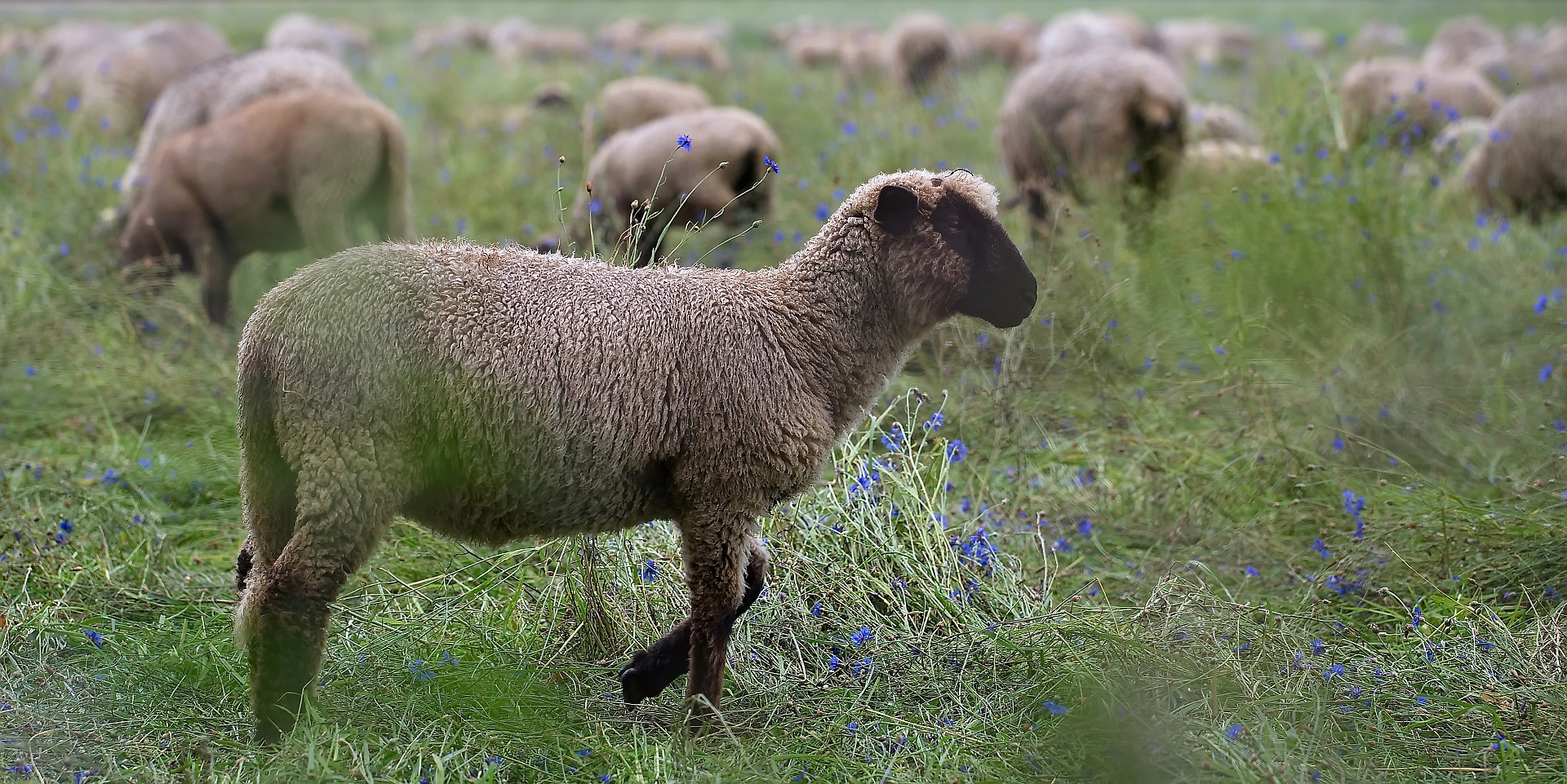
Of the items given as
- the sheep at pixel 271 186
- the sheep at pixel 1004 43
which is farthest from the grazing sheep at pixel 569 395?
the sheep at pixel 1004 43

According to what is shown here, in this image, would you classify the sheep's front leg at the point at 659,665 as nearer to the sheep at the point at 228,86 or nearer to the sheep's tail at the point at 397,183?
the sheep's tail at the point at 397,183

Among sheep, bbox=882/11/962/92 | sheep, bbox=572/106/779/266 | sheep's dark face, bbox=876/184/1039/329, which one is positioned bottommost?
sheep, bbox=882/11/962/92

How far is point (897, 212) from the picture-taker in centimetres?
359

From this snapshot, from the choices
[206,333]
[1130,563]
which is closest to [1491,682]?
[1130,563]

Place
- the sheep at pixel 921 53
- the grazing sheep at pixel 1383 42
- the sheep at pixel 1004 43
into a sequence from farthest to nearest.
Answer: the grazing sheep at pixel 1383 42 → the sheep at pixel 1004 43 → the sheep at pixel 921 53

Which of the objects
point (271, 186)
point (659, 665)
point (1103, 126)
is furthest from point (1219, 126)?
point (659, 665)

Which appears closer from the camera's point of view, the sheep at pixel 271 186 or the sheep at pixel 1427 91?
the sheep at pixel 271 186

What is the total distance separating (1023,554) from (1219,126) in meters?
6.29

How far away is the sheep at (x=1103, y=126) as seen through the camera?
8062 mm

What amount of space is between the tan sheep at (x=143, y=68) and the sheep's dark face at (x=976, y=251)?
32.2 feet

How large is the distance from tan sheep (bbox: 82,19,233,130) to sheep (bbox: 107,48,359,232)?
8.91ft

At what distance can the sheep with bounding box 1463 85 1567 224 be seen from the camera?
→ 8.45m

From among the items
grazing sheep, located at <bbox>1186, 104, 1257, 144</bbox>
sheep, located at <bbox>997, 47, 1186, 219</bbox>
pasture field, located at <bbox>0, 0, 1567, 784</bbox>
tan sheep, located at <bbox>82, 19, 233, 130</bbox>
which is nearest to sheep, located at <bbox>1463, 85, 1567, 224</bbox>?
pasture field, located at <bbox>0, 0, 1567, 784</bbox>

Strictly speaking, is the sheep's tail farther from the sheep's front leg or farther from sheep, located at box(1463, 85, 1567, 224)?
sheep, located at box(1463, 85, 1567, 224)
